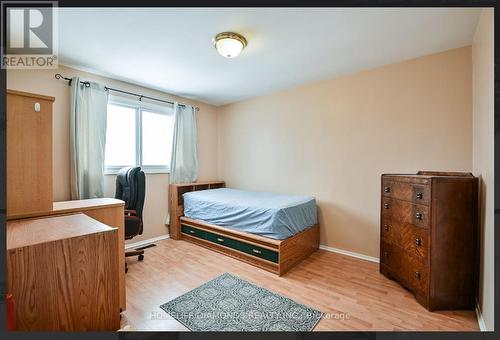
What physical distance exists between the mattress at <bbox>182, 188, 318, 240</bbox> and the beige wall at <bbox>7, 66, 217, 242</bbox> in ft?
1.67

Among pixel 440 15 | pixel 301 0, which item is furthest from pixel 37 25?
pixel 440 15

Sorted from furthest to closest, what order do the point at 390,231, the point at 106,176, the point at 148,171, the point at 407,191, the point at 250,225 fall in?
the point at 148,171, the point at 106,176, the point at 250,225, the point at 390,231, the point at 407,191

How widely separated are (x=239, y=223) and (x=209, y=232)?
1.95ft

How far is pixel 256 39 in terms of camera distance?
2.07 metres

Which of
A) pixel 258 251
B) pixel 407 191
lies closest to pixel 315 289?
pixel 258 251

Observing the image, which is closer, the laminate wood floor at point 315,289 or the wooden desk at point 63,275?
the wooden desk at point 63,275

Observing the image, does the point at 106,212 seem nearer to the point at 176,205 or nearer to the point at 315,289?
the point at 176,205

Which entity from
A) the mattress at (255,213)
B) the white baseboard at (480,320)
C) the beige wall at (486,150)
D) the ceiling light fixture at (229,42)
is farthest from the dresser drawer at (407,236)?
the ceiling light fixture at (229,42)

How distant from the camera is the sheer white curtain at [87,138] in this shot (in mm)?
2600

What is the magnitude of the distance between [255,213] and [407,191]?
5.14 ft

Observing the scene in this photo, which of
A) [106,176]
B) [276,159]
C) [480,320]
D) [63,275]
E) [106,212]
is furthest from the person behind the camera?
[276,159]

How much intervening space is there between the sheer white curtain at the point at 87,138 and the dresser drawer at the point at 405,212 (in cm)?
338

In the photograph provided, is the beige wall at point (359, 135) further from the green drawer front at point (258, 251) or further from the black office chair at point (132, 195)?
the black office chair at point (132, 195)

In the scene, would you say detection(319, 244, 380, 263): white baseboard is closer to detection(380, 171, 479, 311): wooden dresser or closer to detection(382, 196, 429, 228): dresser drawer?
detection(382, 196, 429, 228): dresser drawer
